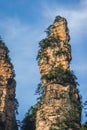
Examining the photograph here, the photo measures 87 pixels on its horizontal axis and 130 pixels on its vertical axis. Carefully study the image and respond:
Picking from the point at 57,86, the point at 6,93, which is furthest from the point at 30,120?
the point at 57,86

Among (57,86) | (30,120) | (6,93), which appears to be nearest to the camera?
(57,86)

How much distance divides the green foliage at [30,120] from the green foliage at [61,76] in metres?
7.46

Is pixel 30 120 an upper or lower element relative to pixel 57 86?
lower

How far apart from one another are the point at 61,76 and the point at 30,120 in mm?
11848

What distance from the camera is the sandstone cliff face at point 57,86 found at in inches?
2943

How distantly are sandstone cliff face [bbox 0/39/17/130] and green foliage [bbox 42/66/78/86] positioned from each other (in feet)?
27.2

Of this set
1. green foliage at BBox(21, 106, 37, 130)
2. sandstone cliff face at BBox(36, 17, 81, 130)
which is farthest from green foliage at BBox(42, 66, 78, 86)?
green foliage at BBox(21, 106, 37, 130)

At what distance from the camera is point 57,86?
258 ft

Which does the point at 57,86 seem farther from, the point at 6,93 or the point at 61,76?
the point at 6,93

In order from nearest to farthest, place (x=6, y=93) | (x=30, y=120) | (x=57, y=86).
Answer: (x=57, y=86)
(x=6, y=93)
(x=30, y=120)

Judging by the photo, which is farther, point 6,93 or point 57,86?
point 6,93

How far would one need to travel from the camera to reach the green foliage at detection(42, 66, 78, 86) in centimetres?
7925

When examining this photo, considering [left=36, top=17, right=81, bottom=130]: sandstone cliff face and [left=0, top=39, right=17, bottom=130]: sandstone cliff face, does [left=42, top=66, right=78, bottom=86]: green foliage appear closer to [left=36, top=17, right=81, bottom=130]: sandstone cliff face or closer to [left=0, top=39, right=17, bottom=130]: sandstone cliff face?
[left=36, top=17, right=81, bottom=130]: sandstone cliff face

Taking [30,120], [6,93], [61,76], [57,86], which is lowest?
[30,120]
